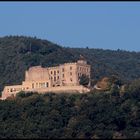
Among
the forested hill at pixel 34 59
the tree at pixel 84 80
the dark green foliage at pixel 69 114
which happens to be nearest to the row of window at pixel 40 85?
the dark green foliage at pixel 69 114

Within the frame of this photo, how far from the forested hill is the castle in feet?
36.0

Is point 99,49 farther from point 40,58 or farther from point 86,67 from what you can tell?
point 86,67

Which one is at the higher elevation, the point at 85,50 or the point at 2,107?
the point at 2,107

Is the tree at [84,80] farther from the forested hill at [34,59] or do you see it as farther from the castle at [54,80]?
the forested hill at [34,59]

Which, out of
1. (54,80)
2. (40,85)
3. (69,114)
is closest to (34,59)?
(40,85)

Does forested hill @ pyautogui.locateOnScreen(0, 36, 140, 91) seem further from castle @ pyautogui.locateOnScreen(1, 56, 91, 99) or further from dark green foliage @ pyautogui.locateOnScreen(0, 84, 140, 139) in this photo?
dark green foliage @ pyautogui.locateOnScreen(0, 84, 140, 139)

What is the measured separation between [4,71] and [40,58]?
5.90m

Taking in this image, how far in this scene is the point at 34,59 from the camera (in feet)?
474

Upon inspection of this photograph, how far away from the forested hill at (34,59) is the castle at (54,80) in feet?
36.0

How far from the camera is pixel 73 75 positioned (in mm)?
120938

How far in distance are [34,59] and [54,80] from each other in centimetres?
2264

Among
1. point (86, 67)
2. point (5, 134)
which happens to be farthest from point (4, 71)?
point (5, 134)

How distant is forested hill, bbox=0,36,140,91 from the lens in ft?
470

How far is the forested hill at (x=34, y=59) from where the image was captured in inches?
5640
